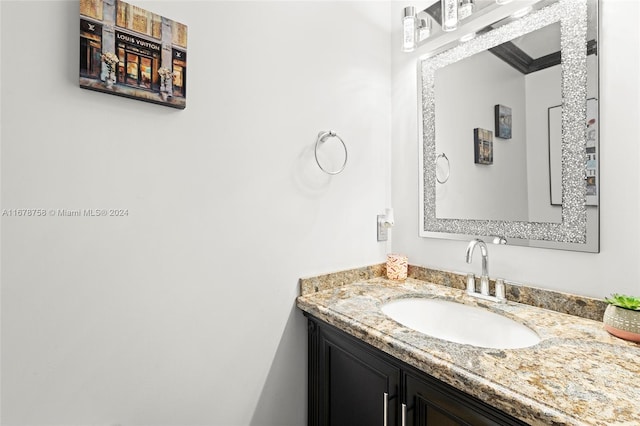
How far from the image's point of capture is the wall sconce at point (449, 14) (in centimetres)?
135

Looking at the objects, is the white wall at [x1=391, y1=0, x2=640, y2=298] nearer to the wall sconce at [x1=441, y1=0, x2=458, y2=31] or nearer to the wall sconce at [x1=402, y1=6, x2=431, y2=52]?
the wall sconce at [x1=441, y1=0, x2=458, y2=31]

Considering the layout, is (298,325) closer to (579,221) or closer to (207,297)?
(207,297)

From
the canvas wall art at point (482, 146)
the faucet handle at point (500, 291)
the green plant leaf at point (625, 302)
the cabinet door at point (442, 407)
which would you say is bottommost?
the cabinet door at point (442, 407)

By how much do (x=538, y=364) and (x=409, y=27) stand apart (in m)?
1.43

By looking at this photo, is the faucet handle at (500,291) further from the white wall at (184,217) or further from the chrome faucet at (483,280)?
the white wall at (184,217)

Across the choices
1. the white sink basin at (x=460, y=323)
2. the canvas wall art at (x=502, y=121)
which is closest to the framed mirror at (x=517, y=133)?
the canvas wall art at (x=502, y=121)

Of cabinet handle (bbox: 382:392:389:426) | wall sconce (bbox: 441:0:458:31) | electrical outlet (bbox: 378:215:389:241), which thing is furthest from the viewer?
electrical outlet (bbox: 378:215:389:241)

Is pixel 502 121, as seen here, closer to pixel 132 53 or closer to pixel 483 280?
pixel 483 280

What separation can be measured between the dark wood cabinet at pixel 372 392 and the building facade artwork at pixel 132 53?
3.31ft

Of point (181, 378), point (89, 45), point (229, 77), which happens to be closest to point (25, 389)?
point (181, 378)

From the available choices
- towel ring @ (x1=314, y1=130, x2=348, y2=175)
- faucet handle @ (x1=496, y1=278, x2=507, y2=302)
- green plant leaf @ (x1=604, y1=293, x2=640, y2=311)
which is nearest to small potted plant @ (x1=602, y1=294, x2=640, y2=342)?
green plant leaf @ (x1=604, y1=293, x2=640, y2=311)

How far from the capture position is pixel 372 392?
1.04 m

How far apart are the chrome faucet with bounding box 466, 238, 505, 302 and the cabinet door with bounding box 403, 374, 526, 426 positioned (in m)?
0.57

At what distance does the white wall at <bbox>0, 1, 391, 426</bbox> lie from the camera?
860 millimetres
